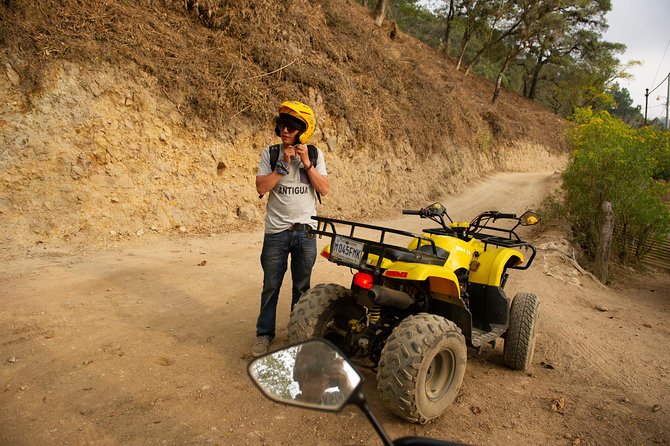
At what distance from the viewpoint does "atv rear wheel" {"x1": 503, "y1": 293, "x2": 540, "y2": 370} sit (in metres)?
3.91

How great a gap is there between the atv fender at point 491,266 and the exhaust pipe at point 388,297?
43.4 inches

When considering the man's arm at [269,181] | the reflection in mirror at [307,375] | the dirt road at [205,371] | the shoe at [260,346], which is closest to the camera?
the reflection in mirror at [307,375]

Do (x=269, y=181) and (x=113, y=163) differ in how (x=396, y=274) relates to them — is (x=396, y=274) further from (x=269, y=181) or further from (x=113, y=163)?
(x=113, y=163)

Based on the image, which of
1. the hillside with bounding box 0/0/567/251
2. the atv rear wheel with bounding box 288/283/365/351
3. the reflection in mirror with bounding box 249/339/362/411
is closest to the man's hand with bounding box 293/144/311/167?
the atv rear wheel with bounding box 288/283/365/351

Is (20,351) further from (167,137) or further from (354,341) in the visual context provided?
(167,137)

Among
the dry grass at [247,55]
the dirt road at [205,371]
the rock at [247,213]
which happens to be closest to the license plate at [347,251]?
the dirt road at [205,371]

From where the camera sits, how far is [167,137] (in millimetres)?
8695

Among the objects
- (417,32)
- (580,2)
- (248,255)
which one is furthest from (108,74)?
(417,32)

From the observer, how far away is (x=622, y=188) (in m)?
9.73

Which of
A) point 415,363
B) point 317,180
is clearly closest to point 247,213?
point 317,180

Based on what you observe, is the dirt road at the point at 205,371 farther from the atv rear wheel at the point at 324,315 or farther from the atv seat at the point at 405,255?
the atv seat at the point at 405,255

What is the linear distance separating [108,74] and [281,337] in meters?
6.62

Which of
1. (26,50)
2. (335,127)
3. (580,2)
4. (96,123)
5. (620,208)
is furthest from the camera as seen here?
(580,2)

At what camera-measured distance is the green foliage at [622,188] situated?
9.60 meters
